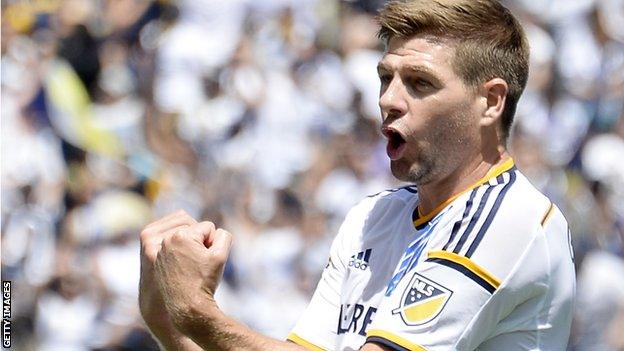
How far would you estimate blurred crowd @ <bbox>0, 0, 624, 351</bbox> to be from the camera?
5625 millimetres

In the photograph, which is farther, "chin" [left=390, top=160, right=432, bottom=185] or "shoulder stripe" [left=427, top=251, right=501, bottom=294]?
"chin" [left=390, top=160, right=432, bottom=185]

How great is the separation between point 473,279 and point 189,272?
0.64 metres

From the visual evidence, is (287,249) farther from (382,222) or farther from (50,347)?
(382,222)

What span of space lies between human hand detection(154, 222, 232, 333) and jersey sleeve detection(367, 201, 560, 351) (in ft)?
1.29

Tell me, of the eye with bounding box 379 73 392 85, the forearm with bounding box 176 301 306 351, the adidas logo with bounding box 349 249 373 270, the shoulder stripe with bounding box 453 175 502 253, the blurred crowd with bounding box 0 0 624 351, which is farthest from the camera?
the blurred crowd with bounding box 0 0 624 351

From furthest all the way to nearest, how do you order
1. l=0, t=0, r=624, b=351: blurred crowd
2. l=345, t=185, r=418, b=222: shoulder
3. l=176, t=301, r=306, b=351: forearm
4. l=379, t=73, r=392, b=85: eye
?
1. l=0, t=0, r=624, b=351: blurred crowd
2. l=345, t=185, r=418, b=222: shoulder
3. l=379, t=73, r=392, b=85: eye
4. l=176, t=301, r=306, b=351: forearm

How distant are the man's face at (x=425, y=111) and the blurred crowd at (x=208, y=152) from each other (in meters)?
2.96

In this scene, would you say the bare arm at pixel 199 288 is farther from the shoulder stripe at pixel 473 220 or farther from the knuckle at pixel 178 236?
the shoulder stripe at pixel 473 220

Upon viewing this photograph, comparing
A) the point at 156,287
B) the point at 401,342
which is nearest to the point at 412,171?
the point at 401,342

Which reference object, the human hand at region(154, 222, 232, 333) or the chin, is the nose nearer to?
the chin

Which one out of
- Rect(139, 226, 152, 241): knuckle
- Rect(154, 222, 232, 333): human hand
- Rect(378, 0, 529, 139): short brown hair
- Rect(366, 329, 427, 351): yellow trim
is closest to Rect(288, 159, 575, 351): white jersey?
Rect(366, 329, 427, 351): yellow trim

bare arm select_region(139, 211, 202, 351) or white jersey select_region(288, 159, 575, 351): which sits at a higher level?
white jersey select_region(288, 159, 575, 351)

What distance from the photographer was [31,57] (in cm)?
568

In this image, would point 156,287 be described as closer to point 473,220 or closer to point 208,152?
point 473,220
